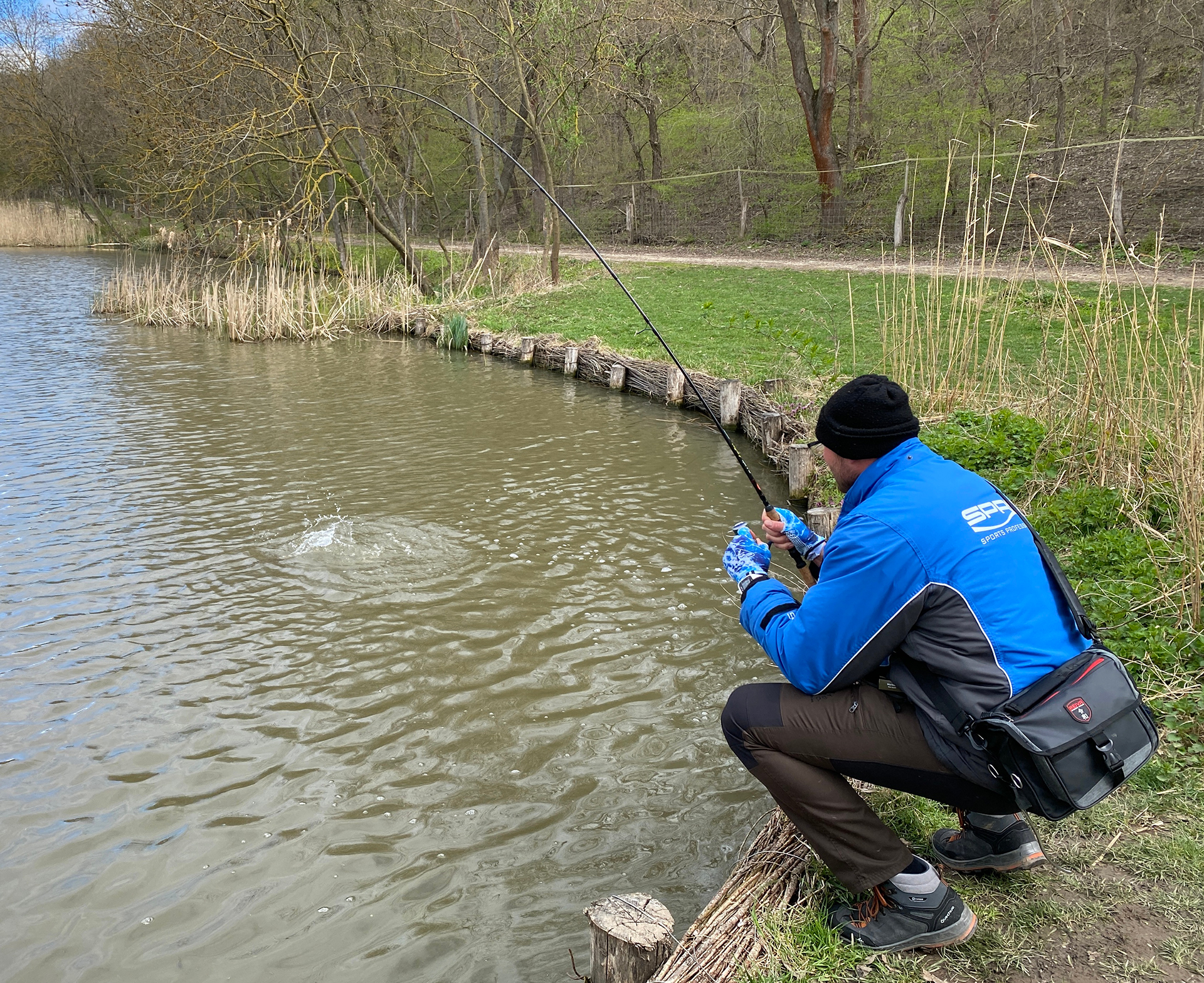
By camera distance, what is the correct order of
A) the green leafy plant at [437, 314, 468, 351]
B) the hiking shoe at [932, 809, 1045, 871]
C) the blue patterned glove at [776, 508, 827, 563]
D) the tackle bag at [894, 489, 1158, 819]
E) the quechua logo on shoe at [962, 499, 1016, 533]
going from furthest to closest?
the green leafy plant at [437, 314, 468, 351] < the blue patterned glove at [776, 508, 827, 563] < the hiking shoe at [932, 809, 1045, 871] < the quechua logo on shoe at [962, 499, 1016, 533] < the tackle bag at [894, 489, 1158, 819]

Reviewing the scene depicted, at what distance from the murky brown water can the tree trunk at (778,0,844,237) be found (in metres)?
14.5

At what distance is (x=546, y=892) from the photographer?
10.8ft

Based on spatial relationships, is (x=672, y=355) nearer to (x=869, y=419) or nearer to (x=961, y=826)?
(x=869, y=419)

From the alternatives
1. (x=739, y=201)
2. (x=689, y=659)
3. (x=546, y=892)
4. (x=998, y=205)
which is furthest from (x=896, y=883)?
(x=739, y=201)

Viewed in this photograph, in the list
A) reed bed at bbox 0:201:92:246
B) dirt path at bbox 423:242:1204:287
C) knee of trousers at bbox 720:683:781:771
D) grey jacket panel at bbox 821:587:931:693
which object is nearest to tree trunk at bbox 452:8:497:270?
dirt path at bbox 423:242:1204:287

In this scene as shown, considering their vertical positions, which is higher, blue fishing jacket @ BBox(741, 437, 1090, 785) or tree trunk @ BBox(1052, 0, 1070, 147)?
tree trunk @ BBox(1052, 0, 1070, 147)

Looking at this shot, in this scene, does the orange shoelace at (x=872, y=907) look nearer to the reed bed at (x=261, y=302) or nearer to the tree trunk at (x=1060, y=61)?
the reed bed at (x=261, y=302)

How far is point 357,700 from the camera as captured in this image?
452cm

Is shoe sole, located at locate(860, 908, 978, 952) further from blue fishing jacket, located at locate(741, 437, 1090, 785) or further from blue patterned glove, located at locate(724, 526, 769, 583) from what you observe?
blue patterned glove, located at locate(724, 526, 769, 583)

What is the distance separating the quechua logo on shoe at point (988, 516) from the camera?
2.32 metres

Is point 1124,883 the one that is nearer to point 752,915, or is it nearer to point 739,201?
point 752,915

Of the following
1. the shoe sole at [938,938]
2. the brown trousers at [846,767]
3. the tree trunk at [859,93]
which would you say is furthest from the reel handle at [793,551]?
the tree trunk at [859,93]

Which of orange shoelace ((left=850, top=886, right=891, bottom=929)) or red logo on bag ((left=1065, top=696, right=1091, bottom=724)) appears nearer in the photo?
red logo on bag ((left=1065, top=696, right=1091, bottom=724))

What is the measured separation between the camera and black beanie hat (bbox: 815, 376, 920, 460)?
98.8 inches
